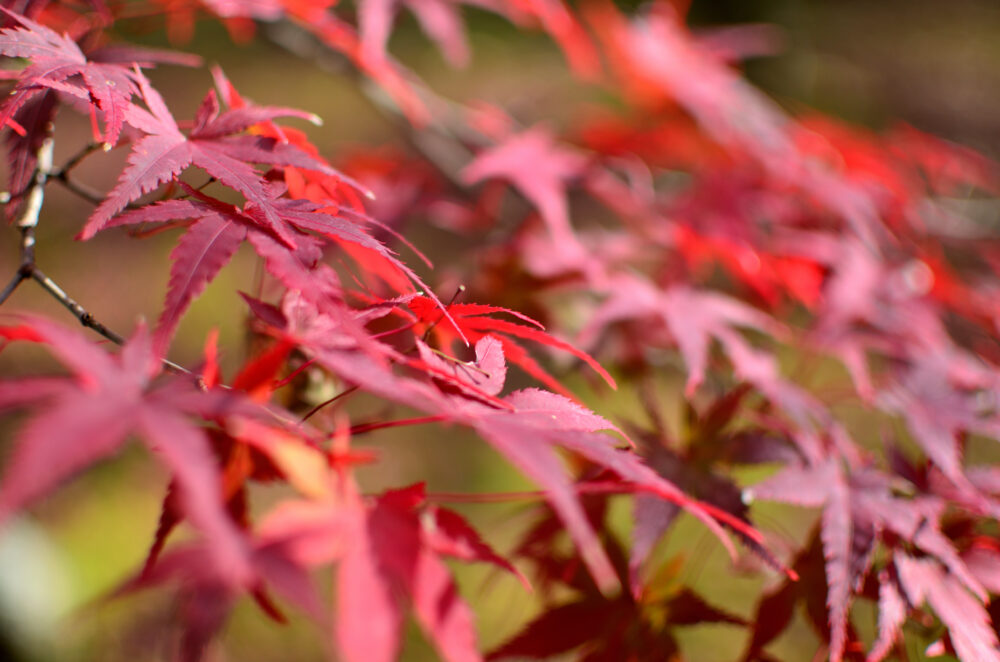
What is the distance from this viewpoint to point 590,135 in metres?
1.15

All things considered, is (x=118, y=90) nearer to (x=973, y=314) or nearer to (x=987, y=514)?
(x=987, y=514)

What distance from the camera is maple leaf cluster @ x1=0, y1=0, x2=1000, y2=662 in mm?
315

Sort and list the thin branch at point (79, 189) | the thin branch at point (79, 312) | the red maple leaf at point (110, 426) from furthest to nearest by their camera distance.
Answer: the thin branch at point (79, 189) < the thin branch at point (79, 312) < the red maple leaf at point (110, 426)

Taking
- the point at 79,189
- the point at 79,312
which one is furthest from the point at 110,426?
the point at 79,189

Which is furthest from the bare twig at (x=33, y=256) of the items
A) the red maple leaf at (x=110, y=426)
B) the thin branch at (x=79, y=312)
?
the red maple leaf at (x=110, y=426)

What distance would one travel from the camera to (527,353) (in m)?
0.78

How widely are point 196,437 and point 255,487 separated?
1759 millimetres

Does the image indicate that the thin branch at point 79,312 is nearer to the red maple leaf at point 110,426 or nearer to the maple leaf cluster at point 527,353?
the maple leaf cluster at point 527,353

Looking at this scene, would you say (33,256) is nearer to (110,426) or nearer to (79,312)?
(79,312)

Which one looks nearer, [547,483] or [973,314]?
[547,483]

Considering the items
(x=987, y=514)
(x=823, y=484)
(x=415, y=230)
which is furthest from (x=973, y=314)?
(x=415, y=230)

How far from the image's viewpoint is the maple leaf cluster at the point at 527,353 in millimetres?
315

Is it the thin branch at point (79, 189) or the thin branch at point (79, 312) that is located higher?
the thin branch at point (79, 189)

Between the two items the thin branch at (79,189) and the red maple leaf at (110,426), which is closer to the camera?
the red maple leaf at (110,426)
